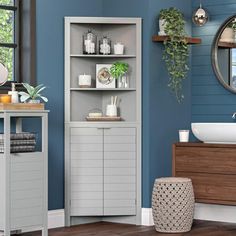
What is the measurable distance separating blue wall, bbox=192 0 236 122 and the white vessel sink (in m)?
0.57

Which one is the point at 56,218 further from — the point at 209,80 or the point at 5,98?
the point at 209,80

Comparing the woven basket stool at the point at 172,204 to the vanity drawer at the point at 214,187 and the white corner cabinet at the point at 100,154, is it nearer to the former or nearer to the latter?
the vanity drawer at the point at 214,187

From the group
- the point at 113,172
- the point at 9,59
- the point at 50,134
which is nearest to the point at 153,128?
the point at 113,172

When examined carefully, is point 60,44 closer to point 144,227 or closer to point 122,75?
point 122,75

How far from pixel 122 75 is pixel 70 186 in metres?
1.11

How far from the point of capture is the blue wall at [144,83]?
6.36 metres

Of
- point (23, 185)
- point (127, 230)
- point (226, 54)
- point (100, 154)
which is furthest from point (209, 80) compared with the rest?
point (23, 185)

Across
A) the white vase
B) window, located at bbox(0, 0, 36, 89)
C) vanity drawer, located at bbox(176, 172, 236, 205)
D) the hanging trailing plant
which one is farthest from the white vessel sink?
window, located at bbox(0, 0, 36, 89)

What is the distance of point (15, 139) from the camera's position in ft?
18.4

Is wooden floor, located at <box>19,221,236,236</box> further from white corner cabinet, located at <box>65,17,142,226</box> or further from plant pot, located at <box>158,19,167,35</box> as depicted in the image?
plant pot, located at <box>158,19,167,35</box>

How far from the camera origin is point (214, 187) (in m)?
6.16

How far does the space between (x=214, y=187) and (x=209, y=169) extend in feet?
0.52

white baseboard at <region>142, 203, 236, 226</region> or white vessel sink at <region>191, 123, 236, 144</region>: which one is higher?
white vessel sink at <region>191, 123, 236, 144</region>

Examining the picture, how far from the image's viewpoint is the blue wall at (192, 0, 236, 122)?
674 cm
